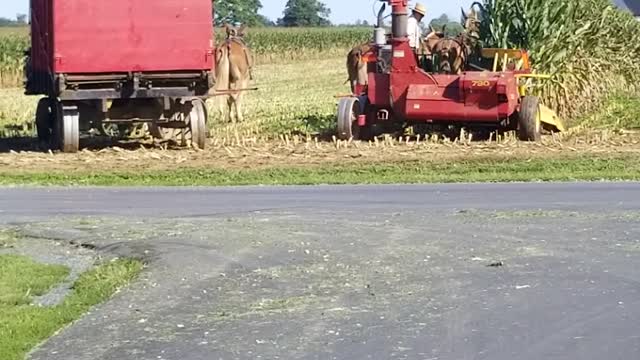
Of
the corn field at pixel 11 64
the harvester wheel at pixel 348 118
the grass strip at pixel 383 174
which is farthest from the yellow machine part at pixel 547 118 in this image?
the corn field at pixel 11 64

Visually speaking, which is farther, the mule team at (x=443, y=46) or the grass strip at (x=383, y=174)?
the mule team at (x=443, y=46)

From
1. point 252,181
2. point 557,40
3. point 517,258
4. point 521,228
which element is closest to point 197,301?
point 517,258

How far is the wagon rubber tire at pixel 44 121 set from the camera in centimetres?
→ 2489

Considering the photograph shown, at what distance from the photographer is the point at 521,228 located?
43.2 ft

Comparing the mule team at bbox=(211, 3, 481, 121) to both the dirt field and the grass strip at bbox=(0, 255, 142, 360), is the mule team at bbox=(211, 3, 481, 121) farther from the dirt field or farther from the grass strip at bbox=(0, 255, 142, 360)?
the grass strip at bbox=(0, 255, 142, 360)

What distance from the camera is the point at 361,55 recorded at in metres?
28.5

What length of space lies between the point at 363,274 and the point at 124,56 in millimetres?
12682

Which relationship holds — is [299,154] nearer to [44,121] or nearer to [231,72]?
[44,121]

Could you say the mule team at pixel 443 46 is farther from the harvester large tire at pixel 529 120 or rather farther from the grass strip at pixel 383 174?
the grass strip at pixel 383 174

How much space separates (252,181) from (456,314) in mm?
10041

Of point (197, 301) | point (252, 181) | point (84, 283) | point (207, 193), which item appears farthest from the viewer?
point (252, 181)

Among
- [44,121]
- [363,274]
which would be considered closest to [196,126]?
[44,121]

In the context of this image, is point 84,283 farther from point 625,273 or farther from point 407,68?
point 407,68

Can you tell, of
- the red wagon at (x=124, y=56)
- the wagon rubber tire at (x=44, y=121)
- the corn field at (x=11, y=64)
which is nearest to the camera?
the red wagon at (x=124, y=56)
